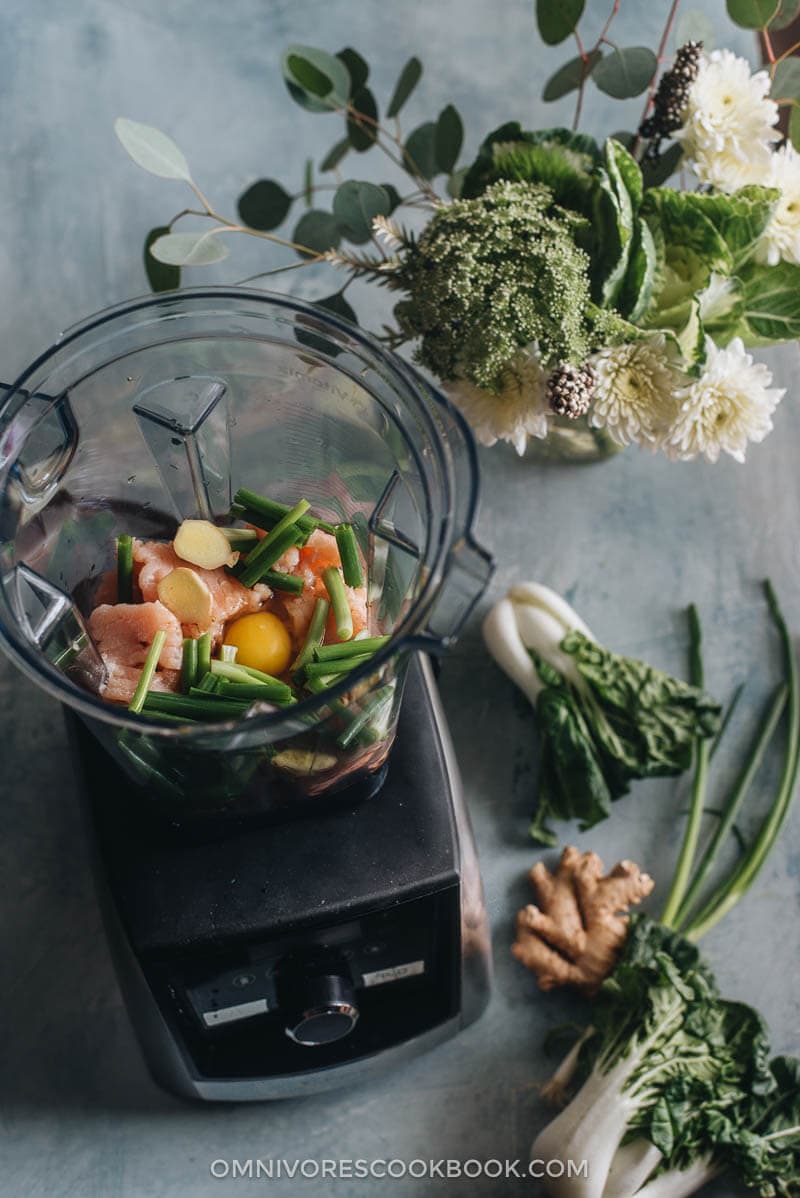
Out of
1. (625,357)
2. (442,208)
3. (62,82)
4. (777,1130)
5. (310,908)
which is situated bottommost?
(777,1130)

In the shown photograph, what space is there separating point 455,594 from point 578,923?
66 centimetres

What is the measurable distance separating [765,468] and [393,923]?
0.81 meters

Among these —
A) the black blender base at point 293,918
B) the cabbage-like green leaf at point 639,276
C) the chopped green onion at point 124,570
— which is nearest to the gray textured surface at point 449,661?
the black blender base at point 293,918

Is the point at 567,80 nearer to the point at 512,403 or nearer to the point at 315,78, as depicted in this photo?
the point at 315,78

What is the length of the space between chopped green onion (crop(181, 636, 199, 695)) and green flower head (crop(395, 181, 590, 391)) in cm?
41

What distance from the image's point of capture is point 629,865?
1374 mm

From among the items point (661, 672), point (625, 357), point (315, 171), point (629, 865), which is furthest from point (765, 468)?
point (315, 171)

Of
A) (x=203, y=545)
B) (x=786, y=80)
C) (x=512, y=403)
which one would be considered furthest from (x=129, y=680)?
(x=786, y=80)

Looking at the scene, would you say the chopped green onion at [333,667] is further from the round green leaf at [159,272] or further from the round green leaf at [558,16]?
the round green leaf at [558,16]

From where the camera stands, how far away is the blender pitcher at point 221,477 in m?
0.91

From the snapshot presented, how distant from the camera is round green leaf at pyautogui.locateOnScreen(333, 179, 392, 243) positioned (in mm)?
1269

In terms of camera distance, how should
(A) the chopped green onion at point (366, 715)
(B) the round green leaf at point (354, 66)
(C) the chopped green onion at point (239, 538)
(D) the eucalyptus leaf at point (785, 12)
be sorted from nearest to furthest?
(A) the chopped green onion at point (366, 715)
(C) the chopped green onion at point (239, 538)
(D) the eucalyptus leaf at point (785, 12)
(B) the round green leaf at point (354, 66)

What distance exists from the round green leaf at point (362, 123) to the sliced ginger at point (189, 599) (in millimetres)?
636

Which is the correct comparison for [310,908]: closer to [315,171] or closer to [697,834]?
[697,834]
